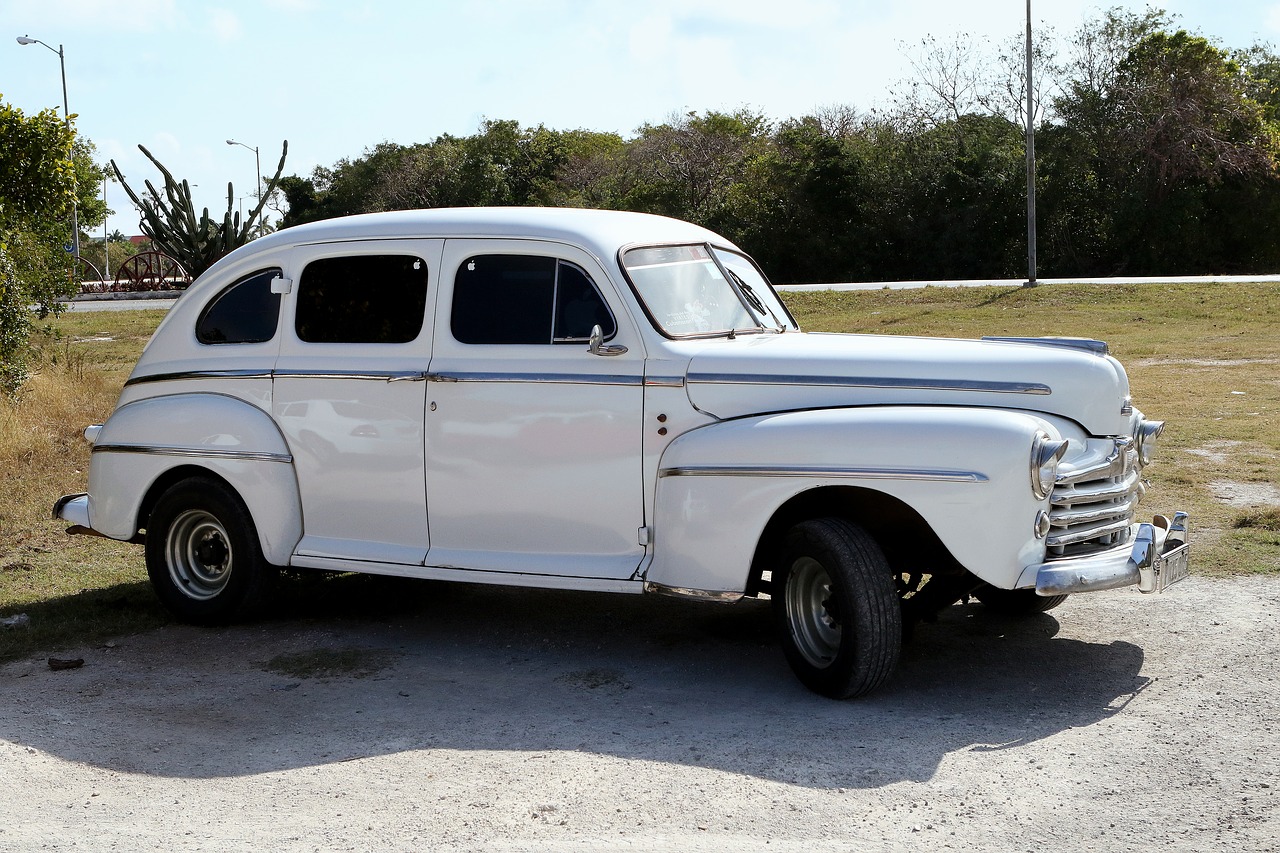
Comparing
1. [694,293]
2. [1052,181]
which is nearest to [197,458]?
[694,293]

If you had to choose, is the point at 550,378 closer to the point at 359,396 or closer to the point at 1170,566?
the point at 359,396

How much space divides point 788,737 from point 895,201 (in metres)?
37.0

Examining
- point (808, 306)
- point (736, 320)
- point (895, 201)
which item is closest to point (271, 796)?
point (736, 320)

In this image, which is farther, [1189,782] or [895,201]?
[895,201]

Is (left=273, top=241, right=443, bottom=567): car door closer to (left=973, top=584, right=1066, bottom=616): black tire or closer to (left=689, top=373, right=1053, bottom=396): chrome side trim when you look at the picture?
(left=689, top=373, right=1053, bottom=396): chrome side trim

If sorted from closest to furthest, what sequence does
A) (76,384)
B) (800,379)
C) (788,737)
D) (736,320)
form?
(788,737), (800,379), (736,320), (76,384)

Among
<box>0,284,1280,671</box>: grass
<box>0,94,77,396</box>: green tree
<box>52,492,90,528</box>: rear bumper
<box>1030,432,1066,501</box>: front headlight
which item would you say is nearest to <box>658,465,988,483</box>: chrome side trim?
<box>1030,432,1066,501</box>: front headlight

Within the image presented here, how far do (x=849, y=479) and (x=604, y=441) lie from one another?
1.12 metres

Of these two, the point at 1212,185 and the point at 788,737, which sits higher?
the point at 1212,185

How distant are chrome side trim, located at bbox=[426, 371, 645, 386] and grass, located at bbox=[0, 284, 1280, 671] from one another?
4.66 ft

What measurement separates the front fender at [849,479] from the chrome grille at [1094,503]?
0.62 ft

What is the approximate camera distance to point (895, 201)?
40250mm

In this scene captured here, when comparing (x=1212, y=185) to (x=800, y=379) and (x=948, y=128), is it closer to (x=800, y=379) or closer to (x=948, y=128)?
(x=948, y=128)

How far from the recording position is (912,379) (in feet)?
17.3
